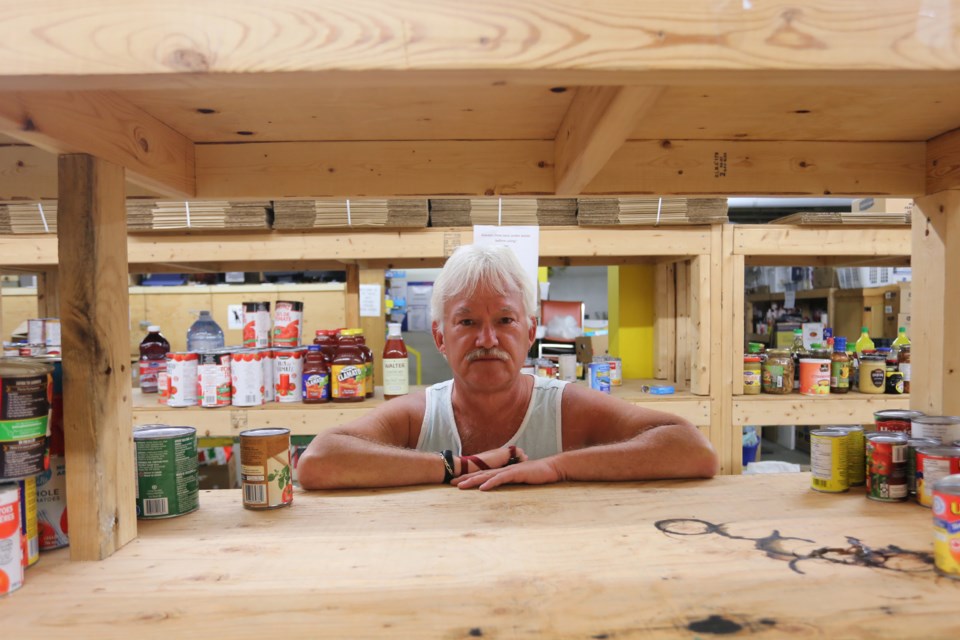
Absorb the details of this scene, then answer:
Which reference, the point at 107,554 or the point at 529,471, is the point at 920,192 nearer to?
the point at 529,471

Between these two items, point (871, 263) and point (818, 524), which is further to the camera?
point (871, 263)

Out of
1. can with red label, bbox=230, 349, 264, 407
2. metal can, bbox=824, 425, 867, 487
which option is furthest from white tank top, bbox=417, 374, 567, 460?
can with red label, bbox=230, 349, 264, 407

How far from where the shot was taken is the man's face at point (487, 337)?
1.64 meters

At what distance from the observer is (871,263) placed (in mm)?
3316

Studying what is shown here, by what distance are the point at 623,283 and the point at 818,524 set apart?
7.86 ft

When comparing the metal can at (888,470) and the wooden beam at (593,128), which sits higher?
the wooden beam at (593,128)

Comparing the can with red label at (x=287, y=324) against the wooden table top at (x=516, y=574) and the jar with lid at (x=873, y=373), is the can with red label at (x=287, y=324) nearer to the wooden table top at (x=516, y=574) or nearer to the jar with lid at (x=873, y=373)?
the wooden table top at (x=516, y=574)

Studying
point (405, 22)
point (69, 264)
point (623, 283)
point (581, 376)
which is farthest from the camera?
point (623, 283)

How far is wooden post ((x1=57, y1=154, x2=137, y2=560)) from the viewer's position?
32.3 inches

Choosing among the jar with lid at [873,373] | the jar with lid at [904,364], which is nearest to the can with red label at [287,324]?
the jar with lid at [873,373]

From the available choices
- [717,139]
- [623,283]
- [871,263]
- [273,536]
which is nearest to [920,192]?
[717,139]

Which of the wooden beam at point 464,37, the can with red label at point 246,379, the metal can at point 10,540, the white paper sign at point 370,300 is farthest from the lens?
the white paper sign at point 370,300

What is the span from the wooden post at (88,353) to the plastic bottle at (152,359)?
2025 mm

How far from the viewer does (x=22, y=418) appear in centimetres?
77
